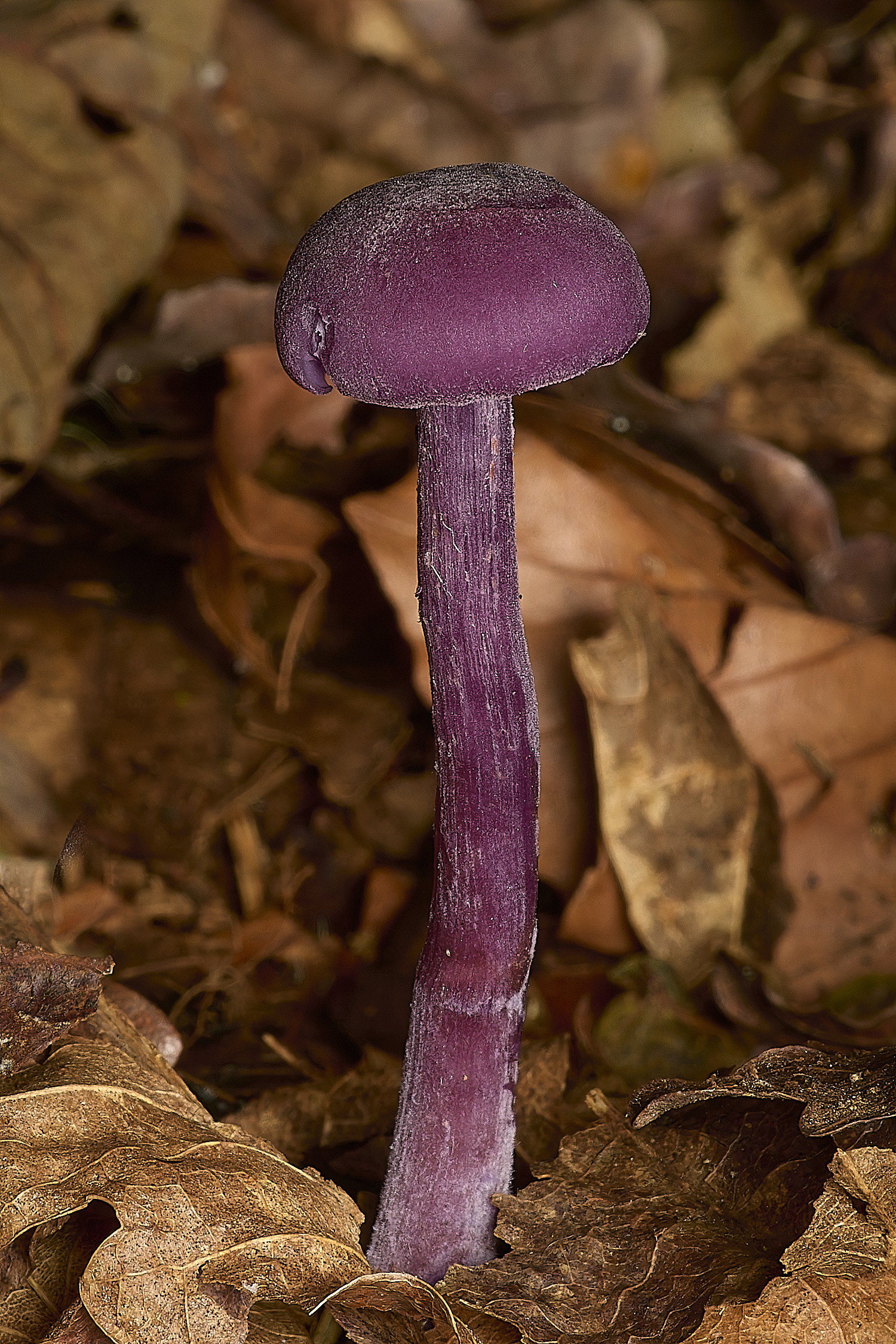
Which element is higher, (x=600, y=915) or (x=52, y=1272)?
(x=52, y=1272)

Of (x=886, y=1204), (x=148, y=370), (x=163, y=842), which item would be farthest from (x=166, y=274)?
(x=886, y=1204)

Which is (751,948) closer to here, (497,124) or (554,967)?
(554,967)

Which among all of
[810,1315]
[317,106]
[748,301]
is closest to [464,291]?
[810,1315]

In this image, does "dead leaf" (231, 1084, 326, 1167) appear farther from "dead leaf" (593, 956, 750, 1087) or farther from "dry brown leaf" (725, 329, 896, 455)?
"dry brown leaf" (725, 329, 896, 455)

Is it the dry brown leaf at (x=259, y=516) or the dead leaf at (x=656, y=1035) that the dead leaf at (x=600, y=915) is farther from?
the dry brown leaf at (x=259, y=516)

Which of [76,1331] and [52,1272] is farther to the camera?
[52,1272]

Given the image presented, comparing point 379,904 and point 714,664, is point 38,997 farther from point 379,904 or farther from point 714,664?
point 714,664

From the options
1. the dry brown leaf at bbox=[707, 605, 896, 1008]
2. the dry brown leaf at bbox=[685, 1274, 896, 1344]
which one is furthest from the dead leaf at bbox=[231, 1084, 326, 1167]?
the dry brown leaf at bbox=[707, 605, 896, 1008]
